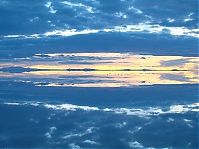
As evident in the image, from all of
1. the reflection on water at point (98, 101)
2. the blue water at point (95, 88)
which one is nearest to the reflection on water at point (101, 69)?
the reflection on water at point (98, 101)

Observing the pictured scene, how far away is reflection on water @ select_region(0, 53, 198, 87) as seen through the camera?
3234cm

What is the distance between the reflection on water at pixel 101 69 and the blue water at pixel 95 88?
15 centimetres

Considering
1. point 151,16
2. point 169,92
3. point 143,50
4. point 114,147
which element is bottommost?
point 114,147

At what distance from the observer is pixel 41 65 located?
33719 millimetres

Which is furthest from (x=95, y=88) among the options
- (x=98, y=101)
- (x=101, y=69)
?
(x=101, y=69)

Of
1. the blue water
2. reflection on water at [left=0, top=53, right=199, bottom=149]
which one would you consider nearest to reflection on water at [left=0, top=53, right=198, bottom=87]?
reflection on water at [left=0, top=53, right=199, bottom=149]

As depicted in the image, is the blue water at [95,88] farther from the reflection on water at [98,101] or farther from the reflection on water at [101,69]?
the reflection on water at [101,69]

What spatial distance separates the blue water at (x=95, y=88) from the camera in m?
28.0

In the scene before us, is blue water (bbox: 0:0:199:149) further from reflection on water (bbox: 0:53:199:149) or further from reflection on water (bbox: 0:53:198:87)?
reflection on water (bbox: 0:53:198:87)

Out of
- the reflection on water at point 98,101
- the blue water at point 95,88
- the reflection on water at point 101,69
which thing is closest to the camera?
the reflection on water at point 98,101

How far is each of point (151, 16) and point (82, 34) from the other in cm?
461

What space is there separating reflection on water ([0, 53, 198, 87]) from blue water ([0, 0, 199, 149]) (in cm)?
15

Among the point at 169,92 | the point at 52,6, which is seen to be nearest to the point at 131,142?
the point at 169,92

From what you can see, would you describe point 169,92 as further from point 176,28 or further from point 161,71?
point 176,28
